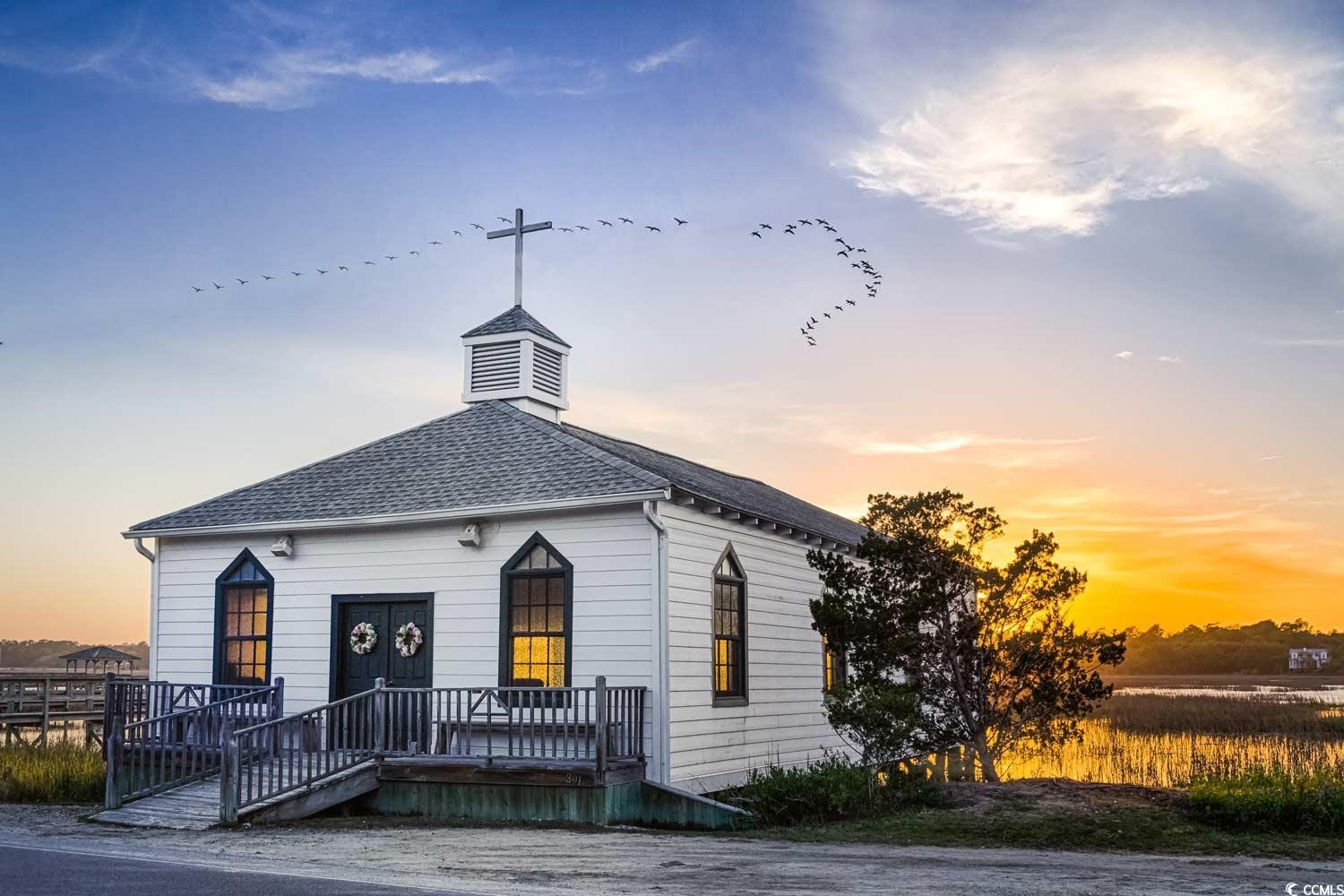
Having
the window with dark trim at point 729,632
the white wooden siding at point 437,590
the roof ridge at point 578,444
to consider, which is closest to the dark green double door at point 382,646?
the white wooden siding at point 437,590

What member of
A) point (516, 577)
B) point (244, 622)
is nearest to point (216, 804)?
point (516, 577)

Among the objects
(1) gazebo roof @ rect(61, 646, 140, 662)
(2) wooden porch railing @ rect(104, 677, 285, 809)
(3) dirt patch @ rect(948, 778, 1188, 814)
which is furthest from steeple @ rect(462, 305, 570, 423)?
(1) gazebo roof @ rect(61, 646, 140, 662)

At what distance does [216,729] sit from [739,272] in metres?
10.3

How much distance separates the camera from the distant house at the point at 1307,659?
231ft

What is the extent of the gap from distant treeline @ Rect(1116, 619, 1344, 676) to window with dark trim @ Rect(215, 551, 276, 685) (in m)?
63.9

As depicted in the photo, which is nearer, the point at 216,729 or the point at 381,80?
the point at 216,729

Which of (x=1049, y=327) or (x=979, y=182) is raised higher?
(x=979, y=182)

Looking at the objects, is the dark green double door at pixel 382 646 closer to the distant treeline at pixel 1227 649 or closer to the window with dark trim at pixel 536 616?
the window with dark trim at pixel 536 616

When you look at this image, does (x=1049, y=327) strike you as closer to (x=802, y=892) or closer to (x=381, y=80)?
(x=381, y=80)

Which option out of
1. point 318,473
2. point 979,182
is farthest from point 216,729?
point 979,182

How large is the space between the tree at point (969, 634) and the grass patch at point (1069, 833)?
8.46ft

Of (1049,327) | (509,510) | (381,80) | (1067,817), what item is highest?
(381,80)

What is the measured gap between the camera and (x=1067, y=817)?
42.4 ft

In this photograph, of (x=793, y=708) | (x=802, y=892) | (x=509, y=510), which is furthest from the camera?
(x=793, y=708)
